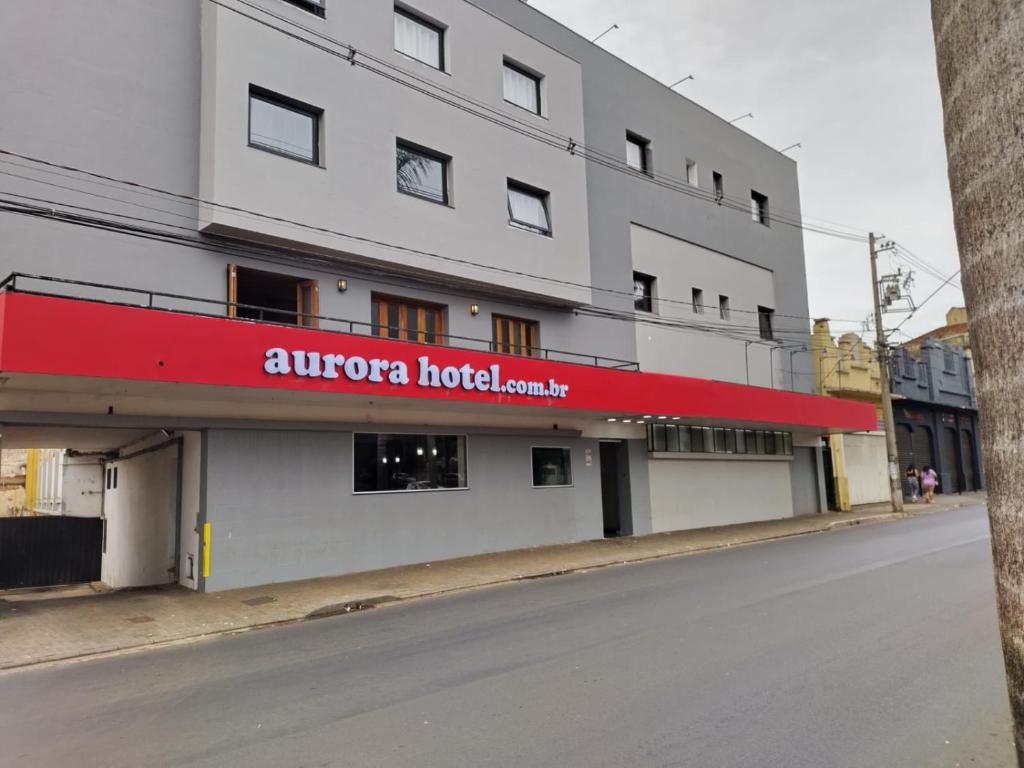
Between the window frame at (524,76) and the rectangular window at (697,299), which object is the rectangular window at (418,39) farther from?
the rectangular window at (697,299)

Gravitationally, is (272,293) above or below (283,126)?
below

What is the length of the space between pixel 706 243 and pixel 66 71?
62.3ft

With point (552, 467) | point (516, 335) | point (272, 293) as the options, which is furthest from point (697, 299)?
point (272, 293)

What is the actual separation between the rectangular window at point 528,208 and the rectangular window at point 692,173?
8.22 meters

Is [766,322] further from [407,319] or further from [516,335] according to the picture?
[407,319]

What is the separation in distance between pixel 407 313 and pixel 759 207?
17989mm

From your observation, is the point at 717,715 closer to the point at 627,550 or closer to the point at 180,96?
the point at 627,550

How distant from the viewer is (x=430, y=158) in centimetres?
1658

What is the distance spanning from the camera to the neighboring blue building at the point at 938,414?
116ft

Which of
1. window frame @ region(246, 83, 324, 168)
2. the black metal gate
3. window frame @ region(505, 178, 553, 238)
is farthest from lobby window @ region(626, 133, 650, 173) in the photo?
the black metal gate

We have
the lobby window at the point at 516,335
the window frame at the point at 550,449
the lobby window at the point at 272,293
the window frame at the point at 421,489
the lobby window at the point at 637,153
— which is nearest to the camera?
the lobby window at the point at 272,293

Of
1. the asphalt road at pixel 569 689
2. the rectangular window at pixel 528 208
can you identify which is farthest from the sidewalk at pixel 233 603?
the rectangular window at pixel 528 208

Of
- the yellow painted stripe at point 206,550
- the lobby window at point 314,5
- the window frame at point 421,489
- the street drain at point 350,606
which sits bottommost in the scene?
the street drain at point 350,606

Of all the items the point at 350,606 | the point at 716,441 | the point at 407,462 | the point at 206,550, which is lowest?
the point at 350,606
